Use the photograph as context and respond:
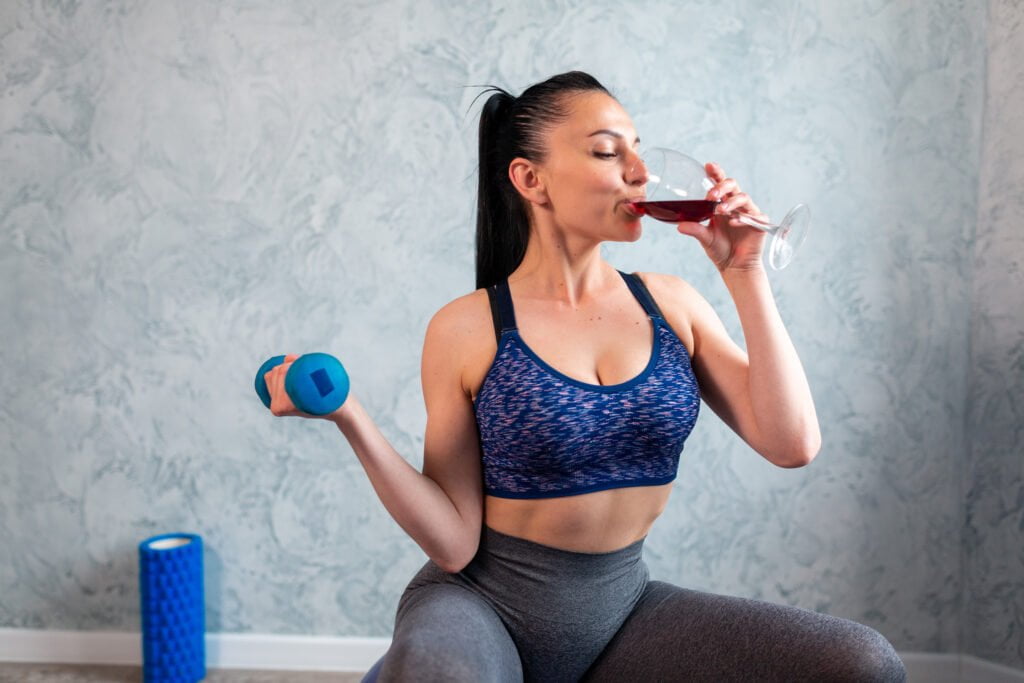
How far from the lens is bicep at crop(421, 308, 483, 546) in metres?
1.35

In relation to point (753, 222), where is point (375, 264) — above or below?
below

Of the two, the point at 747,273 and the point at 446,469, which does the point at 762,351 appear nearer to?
the point at 747,273

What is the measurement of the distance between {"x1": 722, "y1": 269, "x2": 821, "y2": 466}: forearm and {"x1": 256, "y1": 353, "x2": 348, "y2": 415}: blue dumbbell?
56 cm

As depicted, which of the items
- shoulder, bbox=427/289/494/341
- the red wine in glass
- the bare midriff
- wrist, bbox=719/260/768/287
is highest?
the red wine in glass

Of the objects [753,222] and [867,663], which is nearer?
[867,663]

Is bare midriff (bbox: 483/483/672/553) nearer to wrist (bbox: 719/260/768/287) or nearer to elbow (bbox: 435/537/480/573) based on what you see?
elbow (bbox: 435/537/480/573)

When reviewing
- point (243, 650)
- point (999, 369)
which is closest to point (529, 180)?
point (999, 369)

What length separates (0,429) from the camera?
2.43m

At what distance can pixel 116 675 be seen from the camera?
241cm

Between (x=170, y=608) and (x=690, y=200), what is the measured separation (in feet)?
5.72

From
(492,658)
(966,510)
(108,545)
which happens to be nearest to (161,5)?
(108,545)

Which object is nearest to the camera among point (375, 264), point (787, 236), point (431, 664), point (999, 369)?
point (431, 664)

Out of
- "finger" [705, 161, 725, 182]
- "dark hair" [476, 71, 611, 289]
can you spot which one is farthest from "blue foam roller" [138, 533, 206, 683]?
"finger" [705, 161, 725, 182]

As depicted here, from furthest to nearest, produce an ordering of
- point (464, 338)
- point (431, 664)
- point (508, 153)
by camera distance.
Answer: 1. point (508, 153)
2. point (464, 338)
3. point (431, 664)
